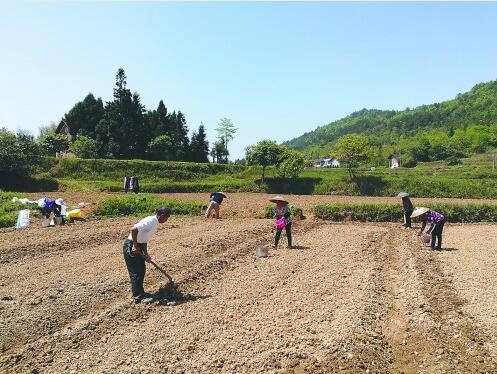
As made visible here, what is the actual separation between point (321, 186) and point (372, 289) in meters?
29.3

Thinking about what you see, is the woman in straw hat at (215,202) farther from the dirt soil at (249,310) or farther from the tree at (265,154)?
the tree at (265,154)

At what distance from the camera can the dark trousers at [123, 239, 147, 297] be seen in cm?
870

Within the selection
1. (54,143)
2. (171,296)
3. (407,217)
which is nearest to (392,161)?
(54,143)

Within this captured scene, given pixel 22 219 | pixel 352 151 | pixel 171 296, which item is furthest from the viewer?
pixel 352 151

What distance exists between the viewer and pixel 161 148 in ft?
180

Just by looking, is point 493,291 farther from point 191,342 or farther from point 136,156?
point 136,156

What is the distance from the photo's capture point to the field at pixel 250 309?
654cm

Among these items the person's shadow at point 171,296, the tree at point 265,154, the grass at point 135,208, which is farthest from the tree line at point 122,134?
the person's shadow at point 171,296

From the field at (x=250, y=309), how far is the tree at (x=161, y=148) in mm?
40363

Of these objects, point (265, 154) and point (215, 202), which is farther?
point (265, 154)

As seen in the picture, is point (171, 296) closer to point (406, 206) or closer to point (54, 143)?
point (406, 206)

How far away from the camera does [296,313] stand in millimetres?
8188

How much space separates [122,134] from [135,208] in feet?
111

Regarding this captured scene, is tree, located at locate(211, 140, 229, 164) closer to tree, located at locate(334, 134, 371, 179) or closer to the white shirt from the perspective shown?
tree, located at locate(334, 134, 371, 179)
